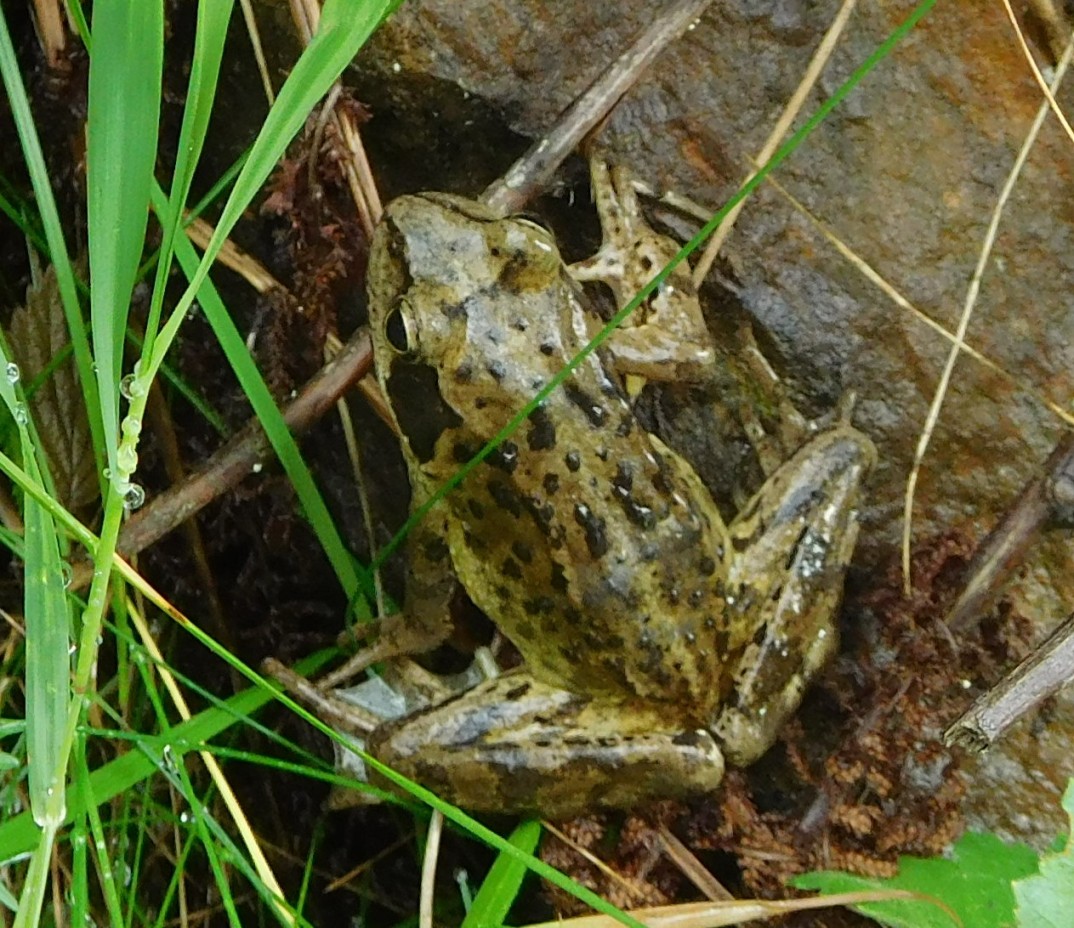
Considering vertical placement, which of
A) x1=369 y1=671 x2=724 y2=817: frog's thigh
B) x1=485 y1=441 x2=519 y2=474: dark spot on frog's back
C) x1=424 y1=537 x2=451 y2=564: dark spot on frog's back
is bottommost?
x1=369 y1=671 x2=724 y2=817: frog's thigh

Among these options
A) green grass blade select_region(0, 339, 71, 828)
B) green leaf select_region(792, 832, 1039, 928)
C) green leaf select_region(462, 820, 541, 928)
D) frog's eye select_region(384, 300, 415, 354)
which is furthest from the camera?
frog's eye select_region(384, 300, 415, 354)

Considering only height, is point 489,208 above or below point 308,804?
above

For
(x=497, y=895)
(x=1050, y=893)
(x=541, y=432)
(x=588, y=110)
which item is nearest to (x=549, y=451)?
(x=541, y=432)

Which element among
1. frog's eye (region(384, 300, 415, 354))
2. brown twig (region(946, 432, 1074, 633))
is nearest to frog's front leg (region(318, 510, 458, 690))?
frog's eye (region(384, 300, 415, 354))

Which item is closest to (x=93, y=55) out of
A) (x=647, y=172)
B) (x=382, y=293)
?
(x=382, y=293)

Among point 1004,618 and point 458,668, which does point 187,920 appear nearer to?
point 458,668

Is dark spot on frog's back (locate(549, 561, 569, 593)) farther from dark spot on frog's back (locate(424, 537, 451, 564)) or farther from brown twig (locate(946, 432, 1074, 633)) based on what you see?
brown twig (locate(946, 432, 1074, 633))

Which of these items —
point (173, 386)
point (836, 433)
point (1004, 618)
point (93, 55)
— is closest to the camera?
point (93, 55)

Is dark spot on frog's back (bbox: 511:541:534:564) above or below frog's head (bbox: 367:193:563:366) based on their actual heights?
below

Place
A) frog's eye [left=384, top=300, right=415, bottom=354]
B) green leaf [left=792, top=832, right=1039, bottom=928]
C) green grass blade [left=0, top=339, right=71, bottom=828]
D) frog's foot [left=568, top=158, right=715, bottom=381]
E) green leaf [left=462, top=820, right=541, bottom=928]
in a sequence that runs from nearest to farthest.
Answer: green grass blade [left=0, top=339, right=71, bottom=828] < green leaf [left=792, top=832, right=1039, bottom=928] < green leaf [left=462, top=820, right=541, bottom=928] < frog's eye [left=384, top=300, right=415, bottom=354] < frog's foot [left=568, top=158, right=715, bottom=381]

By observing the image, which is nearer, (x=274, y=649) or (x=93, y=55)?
(x=93, y=55)
